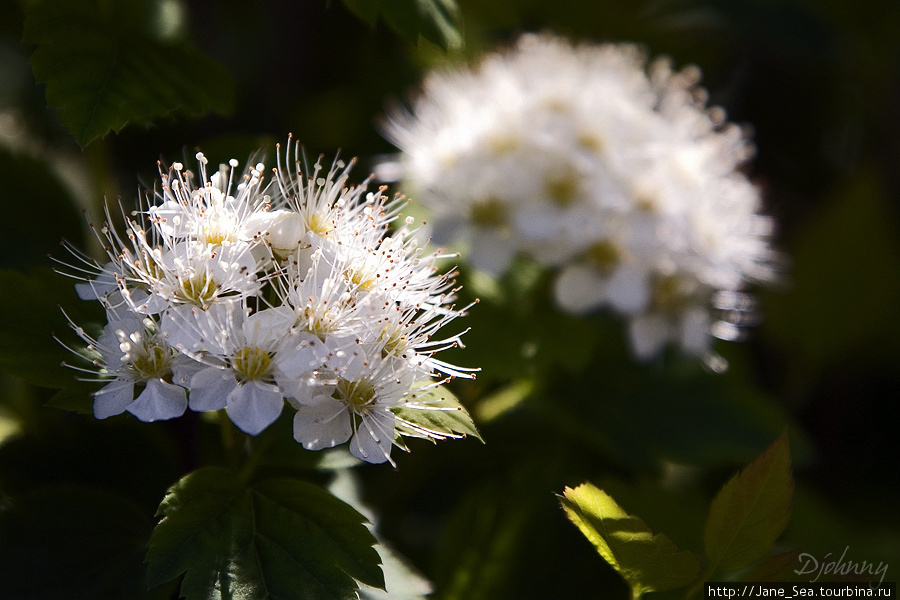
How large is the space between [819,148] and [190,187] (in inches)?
89.0

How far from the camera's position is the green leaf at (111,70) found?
1.12 meters

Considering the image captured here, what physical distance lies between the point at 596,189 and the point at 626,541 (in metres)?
0.89

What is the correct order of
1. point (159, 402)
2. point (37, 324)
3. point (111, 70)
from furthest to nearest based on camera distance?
point (111, 70) < point (37, 324) < point (159, 402)

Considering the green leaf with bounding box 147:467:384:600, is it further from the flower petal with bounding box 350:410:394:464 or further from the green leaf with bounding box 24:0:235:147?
the green leaf with bounding box 24:0:235:147

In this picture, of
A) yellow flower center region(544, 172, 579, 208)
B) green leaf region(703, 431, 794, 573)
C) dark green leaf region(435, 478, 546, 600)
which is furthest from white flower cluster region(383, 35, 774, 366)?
green leaf region(703, 431, 794, 573)

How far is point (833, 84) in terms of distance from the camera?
2717 millimetres

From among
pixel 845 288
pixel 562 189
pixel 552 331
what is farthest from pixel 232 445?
pixel 845 288

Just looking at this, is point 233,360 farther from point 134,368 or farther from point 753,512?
point 753,512

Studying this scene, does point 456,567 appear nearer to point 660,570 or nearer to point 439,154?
point 660,570

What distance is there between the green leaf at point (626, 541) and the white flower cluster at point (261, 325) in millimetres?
234

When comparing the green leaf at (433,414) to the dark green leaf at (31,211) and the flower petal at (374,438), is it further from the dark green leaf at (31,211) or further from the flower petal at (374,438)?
the dark green leaf at (31,211)

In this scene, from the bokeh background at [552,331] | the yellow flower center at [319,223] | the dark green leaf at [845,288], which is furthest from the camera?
the dark green leaf at [845,288]

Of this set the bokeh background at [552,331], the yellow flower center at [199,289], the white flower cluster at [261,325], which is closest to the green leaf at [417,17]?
the bokeh background at [552,331]

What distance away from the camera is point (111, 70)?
1.21 metres
